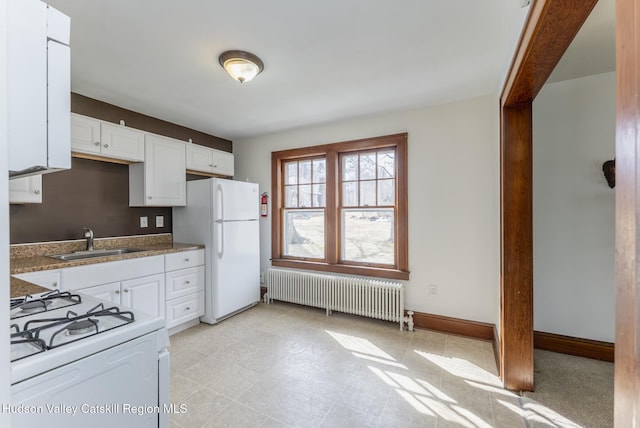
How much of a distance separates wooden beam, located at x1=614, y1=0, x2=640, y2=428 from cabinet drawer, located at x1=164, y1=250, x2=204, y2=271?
3.25 m

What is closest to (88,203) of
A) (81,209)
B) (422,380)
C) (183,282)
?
(81,209)

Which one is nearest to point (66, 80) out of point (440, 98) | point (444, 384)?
point (444, 384)

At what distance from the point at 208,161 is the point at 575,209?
13.5 feet

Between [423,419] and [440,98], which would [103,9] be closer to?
[440,98]

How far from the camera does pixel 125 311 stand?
1160 mm

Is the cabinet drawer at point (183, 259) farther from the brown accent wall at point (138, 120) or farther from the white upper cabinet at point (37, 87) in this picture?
the white upper cabinet at point (37, 87)

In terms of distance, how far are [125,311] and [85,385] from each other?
306 millimetres

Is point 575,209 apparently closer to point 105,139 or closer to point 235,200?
point 235,200

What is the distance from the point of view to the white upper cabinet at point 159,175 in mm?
3096

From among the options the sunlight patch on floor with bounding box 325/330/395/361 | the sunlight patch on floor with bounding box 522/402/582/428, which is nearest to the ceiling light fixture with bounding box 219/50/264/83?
the sunlight patch on floor with bounding box 325/330/395/361

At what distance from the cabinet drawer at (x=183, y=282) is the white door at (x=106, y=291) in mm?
476

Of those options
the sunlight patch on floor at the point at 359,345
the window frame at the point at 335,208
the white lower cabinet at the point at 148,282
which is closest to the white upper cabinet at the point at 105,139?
the white lower cabinet at the point at 148,282

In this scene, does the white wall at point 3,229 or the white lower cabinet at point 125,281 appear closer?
the white wall at point 3,229

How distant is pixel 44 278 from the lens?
207 cm
